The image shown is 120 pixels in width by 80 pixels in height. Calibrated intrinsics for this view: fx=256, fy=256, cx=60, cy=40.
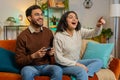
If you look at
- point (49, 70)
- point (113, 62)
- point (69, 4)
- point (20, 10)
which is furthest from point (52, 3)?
point (49, 70)

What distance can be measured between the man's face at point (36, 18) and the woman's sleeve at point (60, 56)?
0.29 m

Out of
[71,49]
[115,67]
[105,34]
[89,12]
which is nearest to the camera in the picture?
[71,49]

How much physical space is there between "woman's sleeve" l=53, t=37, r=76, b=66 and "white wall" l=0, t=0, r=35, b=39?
11.6ft

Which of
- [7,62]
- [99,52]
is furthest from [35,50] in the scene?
[99,52]

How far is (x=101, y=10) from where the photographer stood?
6.18 m

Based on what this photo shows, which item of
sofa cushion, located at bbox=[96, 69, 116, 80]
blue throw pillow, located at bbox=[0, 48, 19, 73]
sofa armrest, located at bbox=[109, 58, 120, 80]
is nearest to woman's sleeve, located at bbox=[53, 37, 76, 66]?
sofa cushion, located at bbox=[96, 69, 116, 80]

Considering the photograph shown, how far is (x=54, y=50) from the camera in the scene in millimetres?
2840

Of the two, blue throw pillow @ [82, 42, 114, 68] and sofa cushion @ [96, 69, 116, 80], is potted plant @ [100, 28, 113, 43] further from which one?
sofa cushion @ [96, 69, 116, 80]

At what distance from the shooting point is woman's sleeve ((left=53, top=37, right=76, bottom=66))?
280 centimetres

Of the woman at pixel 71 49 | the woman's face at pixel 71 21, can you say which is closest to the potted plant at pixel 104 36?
the woman at pixel 71 49

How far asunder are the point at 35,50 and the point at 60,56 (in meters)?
0.30

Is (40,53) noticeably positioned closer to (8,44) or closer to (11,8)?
(8,44)

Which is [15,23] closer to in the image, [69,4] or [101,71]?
[69,4]

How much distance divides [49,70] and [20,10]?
3.79m
